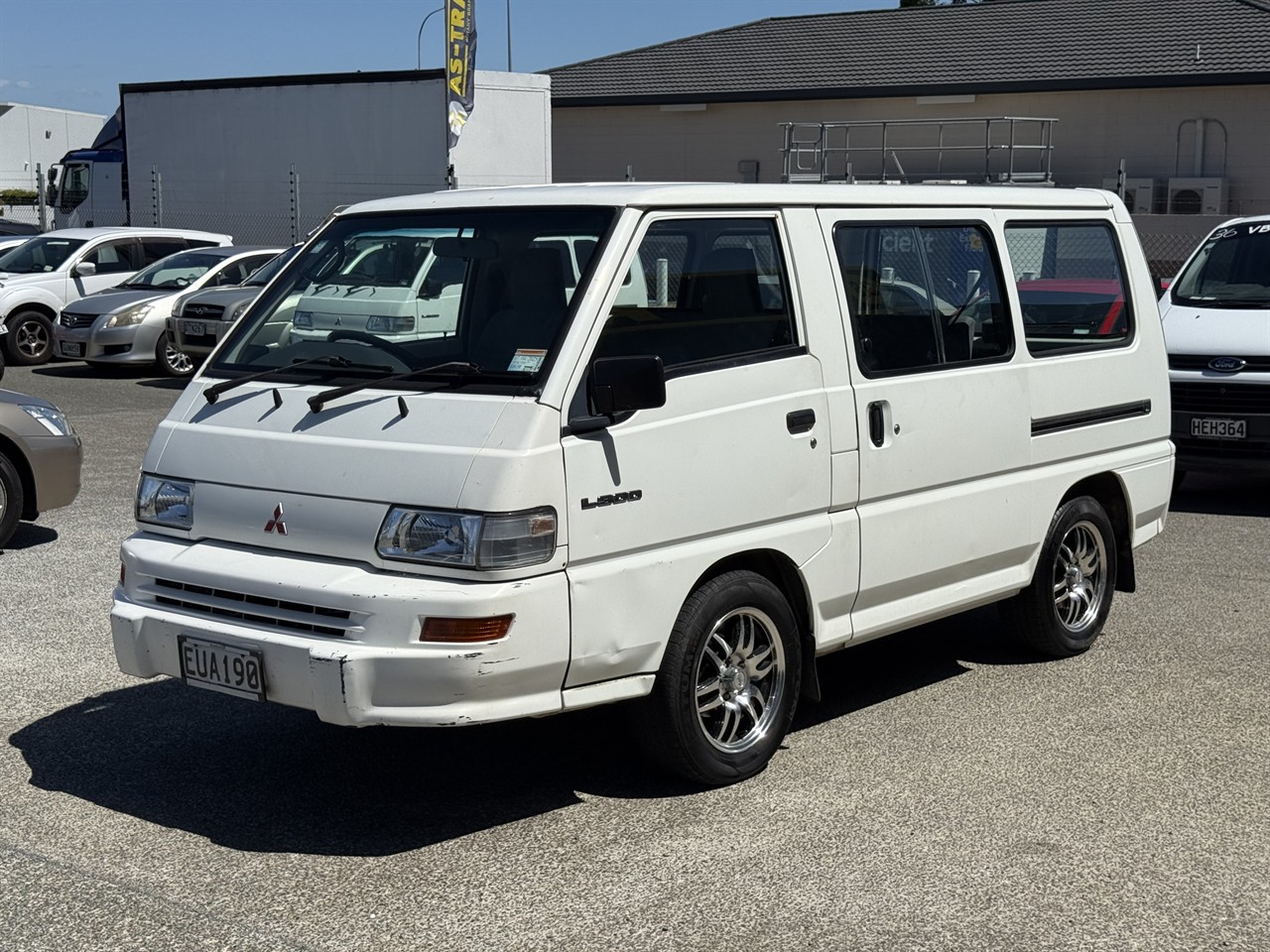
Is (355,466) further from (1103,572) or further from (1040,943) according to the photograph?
(1103,572)

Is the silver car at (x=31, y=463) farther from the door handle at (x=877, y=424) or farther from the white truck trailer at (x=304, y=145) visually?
the white truck trailer at (x=304, y=145)

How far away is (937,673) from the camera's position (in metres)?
6.97

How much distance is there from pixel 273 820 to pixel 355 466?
1187mm

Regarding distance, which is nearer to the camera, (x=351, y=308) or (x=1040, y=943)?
(x=1040, y=943)

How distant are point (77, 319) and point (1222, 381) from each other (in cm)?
1361

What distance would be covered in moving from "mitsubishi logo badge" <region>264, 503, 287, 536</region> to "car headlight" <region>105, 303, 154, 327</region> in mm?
14871

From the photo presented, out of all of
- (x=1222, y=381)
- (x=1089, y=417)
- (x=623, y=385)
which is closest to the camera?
(x=623, y=385)

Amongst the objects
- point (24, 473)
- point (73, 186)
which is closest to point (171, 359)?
point (24, 473)

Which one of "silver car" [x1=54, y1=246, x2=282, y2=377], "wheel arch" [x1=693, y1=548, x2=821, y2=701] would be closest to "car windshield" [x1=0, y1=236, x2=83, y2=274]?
"silver car" [x1=54, y1=246, x2=282, y2=377]

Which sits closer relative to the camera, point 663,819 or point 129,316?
point 663,819

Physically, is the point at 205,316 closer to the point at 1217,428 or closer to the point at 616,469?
the point at 1217,428

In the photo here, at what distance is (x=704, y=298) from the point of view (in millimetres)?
5379

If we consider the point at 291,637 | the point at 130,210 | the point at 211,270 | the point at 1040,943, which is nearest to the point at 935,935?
the point at 1040,943

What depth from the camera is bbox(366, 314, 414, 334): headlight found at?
5.44m
